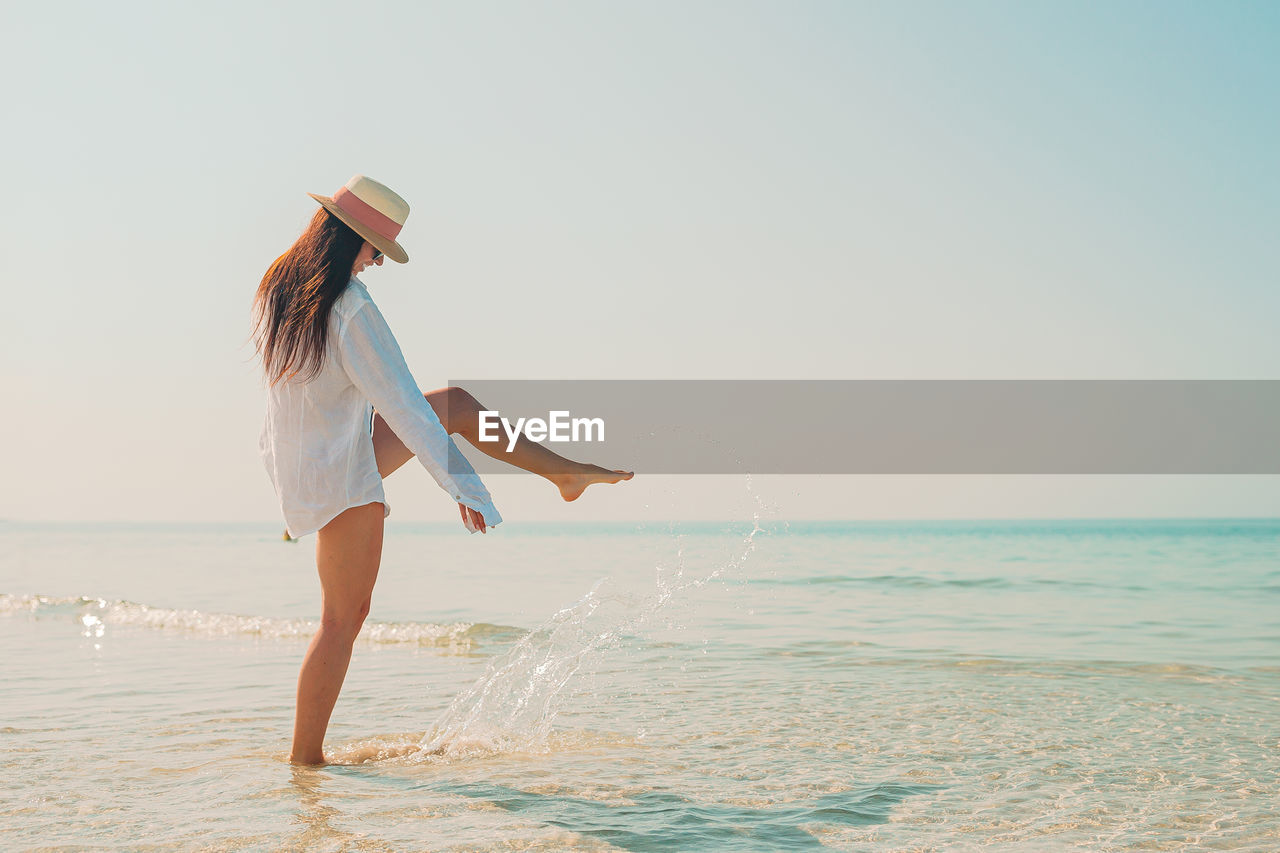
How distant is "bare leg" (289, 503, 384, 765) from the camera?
329 cm

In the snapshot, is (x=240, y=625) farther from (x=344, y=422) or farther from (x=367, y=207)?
(x=367, y=207)

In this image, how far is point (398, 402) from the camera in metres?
3.10

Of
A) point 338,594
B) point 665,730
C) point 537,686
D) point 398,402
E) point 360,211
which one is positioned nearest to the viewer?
point 398,402

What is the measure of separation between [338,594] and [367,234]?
1236mm

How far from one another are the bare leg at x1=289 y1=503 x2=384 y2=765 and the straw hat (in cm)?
93

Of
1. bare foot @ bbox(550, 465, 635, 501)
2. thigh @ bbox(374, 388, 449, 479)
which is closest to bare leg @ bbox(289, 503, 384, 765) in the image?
thigh @ bbox(374, 388, 449, 479)

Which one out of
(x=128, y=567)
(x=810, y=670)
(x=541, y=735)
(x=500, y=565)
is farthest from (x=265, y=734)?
(x=128, y=567)

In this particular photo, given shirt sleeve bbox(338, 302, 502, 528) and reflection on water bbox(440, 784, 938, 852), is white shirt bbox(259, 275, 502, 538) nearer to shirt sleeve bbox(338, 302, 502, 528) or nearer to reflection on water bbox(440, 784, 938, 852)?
shirt sleeve bbox(338, 302, 502, 528)

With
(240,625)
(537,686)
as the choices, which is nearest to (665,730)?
(537,686)

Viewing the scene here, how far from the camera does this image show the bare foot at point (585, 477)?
339cm

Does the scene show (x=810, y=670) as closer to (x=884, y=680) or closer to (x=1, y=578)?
(x=884, y=680)

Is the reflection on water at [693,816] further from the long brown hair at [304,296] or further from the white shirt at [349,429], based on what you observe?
the long brown hair at [304,296]

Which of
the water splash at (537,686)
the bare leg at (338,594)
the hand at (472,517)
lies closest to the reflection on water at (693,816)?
the bare leg at (338,594)

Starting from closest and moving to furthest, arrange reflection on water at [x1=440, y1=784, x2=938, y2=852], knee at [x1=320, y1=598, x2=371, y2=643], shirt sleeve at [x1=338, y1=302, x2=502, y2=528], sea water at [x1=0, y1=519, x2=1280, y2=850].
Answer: reflection on water at [x1=440, y1=784, x2=938, y2=852]
sea water at [x1=0, y1=519, x2=1280, y2=850]
shirt sleeve at [x1=338, y1=302, x2=502, y2=528]
knee at [x1=320, y1=598, x2=371, y2=643]
